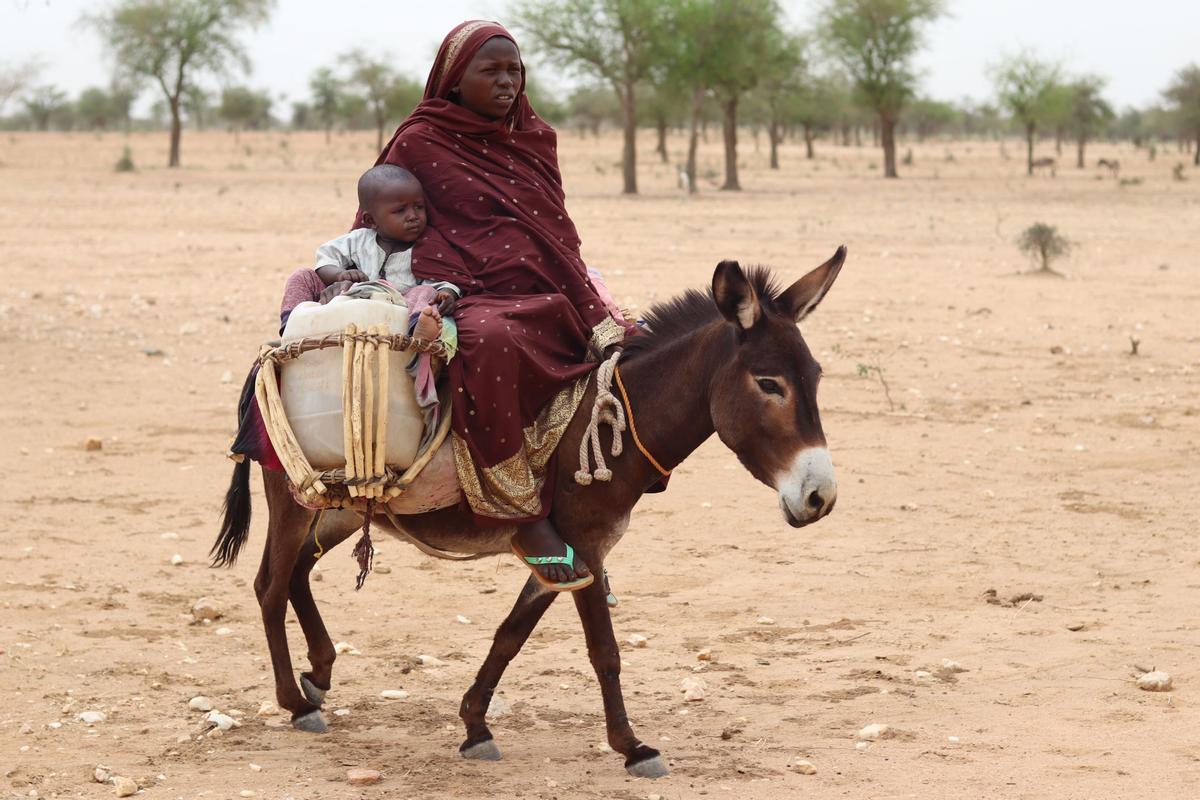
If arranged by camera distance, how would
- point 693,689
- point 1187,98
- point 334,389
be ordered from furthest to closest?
point 1187,98 → point 693,689 → point 334,389

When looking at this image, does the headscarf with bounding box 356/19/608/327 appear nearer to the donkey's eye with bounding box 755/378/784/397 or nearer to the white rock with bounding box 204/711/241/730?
the donkey's eye with bounding box 755/378/784/397

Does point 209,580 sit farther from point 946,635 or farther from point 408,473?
point 946,635

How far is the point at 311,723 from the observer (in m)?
4.82

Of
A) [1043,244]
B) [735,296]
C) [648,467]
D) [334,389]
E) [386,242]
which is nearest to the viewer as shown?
[735,296]

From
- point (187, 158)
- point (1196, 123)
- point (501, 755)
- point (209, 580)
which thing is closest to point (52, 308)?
point (209, 580)

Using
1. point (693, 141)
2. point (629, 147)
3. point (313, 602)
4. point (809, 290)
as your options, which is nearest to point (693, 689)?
point (313, 602)

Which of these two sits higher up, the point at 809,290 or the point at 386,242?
the point at 386,242

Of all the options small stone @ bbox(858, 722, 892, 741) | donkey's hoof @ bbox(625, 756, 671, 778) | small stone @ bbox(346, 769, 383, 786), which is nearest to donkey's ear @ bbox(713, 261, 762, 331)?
Answer: donkey's hoof @ bbox(625, 756, 671, 778)

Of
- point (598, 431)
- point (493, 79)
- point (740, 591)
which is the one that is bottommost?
point (740, 591)

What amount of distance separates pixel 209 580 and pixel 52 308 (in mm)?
8564

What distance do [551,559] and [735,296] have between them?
956 mm

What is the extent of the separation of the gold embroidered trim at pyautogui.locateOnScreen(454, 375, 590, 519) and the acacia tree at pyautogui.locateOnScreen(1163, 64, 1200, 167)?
56365 mm

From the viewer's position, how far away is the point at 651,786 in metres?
4.24

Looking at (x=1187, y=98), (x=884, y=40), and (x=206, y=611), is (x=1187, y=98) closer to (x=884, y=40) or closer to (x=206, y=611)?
(x=884, y=40)
